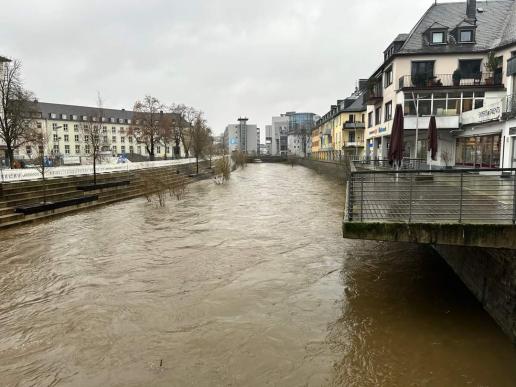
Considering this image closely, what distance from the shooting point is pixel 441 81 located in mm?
29422

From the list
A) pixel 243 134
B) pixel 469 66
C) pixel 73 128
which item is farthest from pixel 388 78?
pixel 243 134

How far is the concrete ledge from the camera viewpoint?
664 cm

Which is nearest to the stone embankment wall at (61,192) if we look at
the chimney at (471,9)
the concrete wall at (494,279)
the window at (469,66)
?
the concrete wall at (494,279)

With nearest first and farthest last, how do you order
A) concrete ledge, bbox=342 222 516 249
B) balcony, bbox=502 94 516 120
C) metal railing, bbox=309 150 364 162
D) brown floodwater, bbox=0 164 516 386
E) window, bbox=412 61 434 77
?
1. brown floodwater, bbox=0 164 516 386
2. concrete ledge, bbox=342 222 516 249
3. balcony, bbox=502 94 516 120
4. window, bbox=412 61 434 77
5. metal railing, bbox=309 150 364 162

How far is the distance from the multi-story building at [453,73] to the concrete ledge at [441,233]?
20172 mm

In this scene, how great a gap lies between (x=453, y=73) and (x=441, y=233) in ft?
88.0

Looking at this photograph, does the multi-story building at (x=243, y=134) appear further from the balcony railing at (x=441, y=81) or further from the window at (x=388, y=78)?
the balcony railing at (x=441, y=81)

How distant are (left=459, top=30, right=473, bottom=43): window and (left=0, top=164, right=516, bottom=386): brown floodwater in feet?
81.9

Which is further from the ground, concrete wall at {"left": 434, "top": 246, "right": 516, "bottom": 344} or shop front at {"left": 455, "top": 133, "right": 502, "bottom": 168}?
shop front at {"left": 455, "top": 133, "right": 502, "bottom": 168}

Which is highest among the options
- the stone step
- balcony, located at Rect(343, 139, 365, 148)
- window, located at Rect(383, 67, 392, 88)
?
window, located at Rect(383, 67, 392, 88)

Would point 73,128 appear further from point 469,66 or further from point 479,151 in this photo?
point 479,151

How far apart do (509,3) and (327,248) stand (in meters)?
33.6

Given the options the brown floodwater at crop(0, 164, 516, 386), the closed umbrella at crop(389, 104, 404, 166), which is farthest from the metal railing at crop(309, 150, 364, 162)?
the brown floodwater at crop(0, 164, 516, 386)

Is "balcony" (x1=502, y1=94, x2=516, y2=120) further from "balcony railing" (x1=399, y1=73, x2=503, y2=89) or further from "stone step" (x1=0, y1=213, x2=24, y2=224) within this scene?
"stone step" (x1=0, y1=213, x2=24, y2=224)
